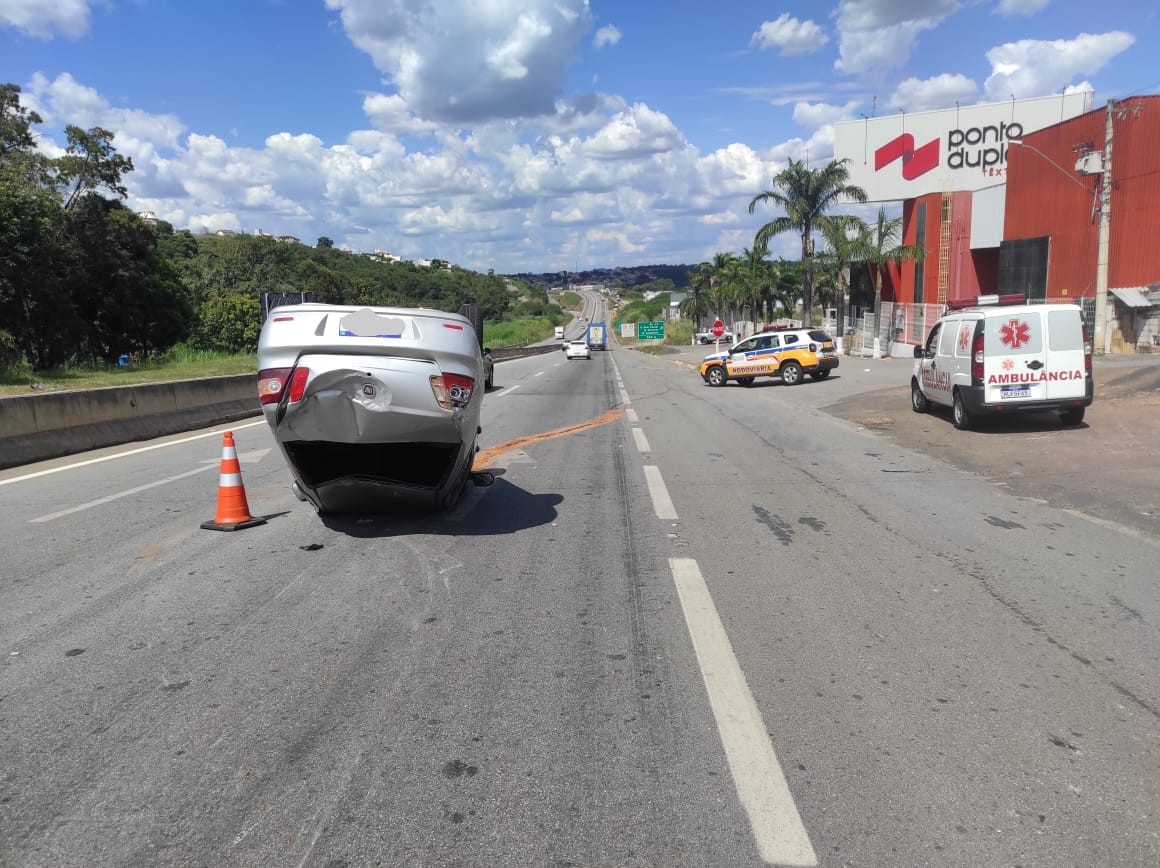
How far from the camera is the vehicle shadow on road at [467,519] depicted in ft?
24.9

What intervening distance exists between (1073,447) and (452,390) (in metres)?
9.91

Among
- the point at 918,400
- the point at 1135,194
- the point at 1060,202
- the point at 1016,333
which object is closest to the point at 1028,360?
the point at 1016,333

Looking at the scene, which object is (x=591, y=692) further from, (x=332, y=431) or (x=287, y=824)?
(x=332, y=431)

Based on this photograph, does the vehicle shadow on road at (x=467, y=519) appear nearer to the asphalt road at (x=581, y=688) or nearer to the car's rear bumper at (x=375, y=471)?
the asphalt road at (x=581, y=688)

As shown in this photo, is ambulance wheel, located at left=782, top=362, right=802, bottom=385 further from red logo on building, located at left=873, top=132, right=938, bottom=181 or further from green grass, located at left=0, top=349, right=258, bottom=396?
red logo on building, located at left=873, top=132, right=938, bottom=181

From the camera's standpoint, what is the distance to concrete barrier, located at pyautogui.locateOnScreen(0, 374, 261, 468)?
39.5ft

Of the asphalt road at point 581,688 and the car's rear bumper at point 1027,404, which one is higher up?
the car's rear bumper at point 1027,404

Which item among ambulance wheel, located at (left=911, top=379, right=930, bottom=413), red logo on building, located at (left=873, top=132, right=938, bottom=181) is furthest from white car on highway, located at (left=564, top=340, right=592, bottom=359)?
ambulance wheel, located at (left=911, top=379, right=930, bottom=413)

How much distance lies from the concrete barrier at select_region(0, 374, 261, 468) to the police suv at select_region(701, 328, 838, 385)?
15.3 m

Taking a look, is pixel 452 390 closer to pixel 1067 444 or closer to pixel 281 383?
pixel 281 383

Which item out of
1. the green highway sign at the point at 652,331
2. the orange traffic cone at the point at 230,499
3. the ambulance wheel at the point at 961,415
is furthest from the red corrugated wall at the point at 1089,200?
the green highway sign at the point at 652,331

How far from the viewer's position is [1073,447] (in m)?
12.5

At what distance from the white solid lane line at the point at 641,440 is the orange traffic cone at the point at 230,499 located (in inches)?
253

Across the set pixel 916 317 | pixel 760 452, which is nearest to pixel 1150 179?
pixel 916 317
